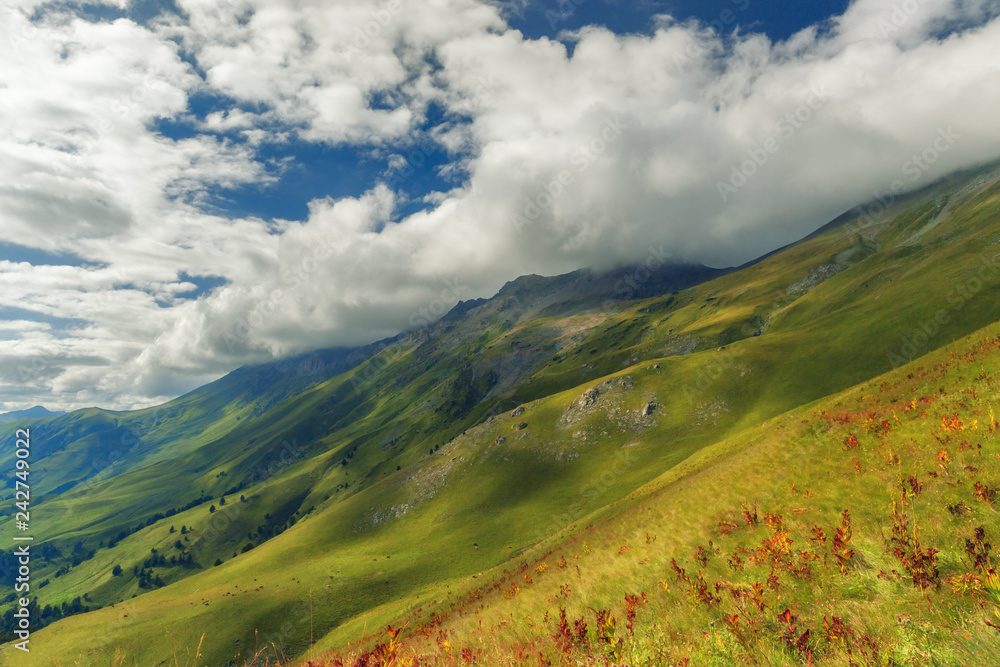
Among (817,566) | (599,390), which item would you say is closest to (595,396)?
(599,390)

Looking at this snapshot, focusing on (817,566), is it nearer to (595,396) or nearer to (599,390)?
(595,396)

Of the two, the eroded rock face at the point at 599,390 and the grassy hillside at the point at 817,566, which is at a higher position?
the grassy hillside at the point at 817,566

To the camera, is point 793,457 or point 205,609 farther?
point 205,609

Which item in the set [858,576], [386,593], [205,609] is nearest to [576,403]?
[386,593]

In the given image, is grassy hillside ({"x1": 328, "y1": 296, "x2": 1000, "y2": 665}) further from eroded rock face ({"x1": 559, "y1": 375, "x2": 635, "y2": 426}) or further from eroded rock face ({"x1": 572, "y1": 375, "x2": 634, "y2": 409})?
eroded rock face ({"x1": 572, "y1": 375, "x2": 634, "y2": 409})

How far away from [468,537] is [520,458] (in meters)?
30.6

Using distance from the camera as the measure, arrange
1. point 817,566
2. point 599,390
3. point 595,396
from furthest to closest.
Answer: point 599,390
point 595,396
point 817,566

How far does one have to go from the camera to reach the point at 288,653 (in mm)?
79000

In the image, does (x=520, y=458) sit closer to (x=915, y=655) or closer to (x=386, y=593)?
(x=386, y=593)

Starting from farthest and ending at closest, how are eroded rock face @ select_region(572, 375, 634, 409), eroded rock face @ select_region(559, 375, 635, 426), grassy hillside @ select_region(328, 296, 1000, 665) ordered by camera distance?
eroded rock face @ select_region(572, 375, 634, 409)
eroded rock face @ select_region(559, 375, 635, 426)
grassy hillside @ select_region(328, 296, 1000, 665)

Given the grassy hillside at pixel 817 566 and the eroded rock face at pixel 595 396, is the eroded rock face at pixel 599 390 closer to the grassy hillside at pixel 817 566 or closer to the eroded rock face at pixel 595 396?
the eroded rock face at pixel 595 396

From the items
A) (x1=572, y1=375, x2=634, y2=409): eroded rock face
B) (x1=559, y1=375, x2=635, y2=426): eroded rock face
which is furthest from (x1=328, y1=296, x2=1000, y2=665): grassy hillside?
(x1=572, y1=375, x2=634, y2=409): eroded rock face

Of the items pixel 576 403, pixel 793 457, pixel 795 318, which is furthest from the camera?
pixel 795 318

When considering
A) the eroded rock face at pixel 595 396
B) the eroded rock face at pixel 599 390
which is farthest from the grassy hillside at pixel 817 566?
the eroded rock face at pixel 599 390
